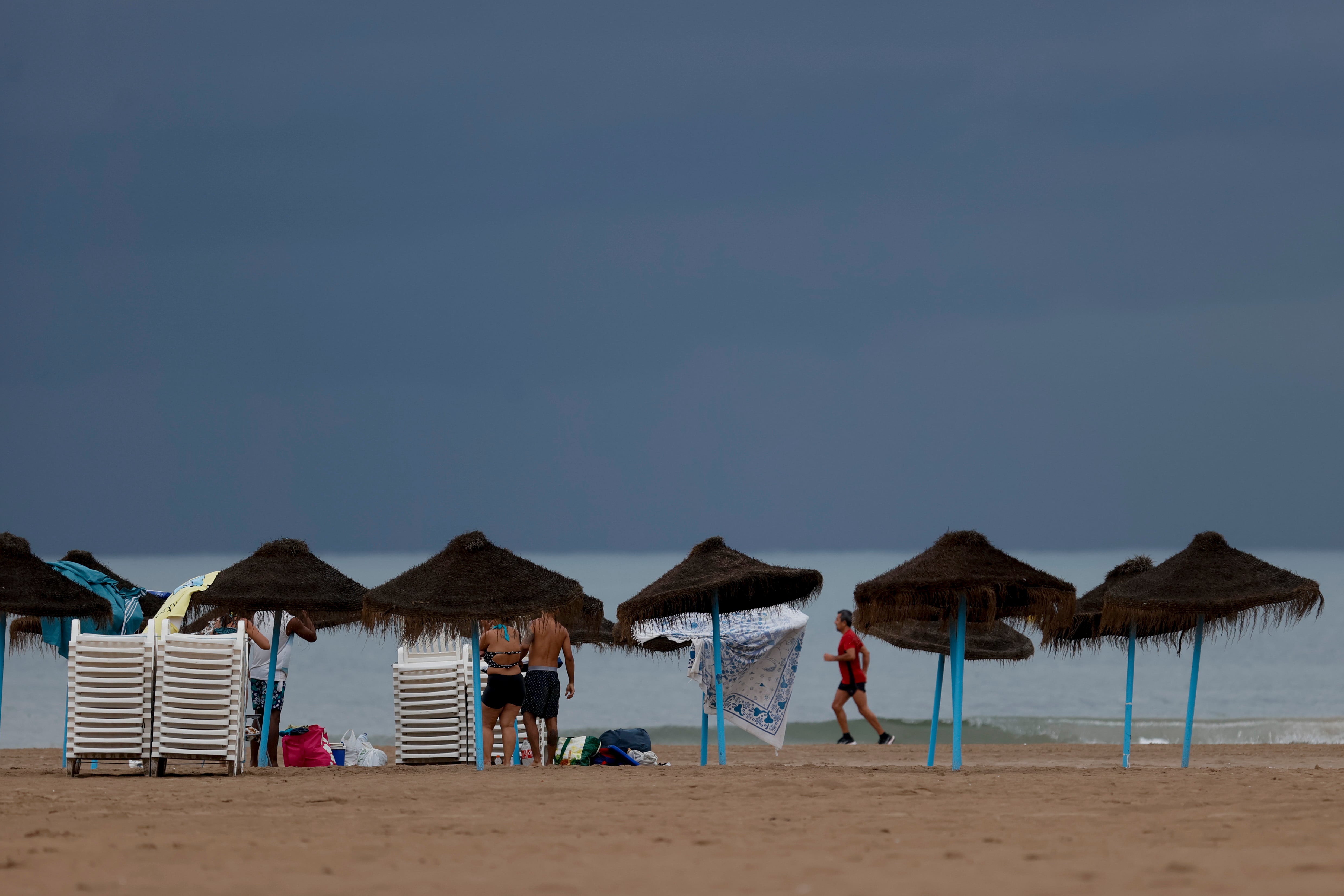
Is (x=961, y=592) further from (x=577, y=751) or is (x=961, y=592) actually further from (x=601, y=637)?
(x=601, y=637)

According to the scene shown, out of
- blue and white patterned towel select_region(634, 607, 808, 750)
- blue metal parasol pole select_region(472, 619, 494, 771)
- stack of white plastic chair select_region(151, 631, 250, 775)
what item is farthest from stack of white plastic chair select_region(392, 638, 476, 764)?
stack of white plastic chair select_region(151, 631, 250, 775)

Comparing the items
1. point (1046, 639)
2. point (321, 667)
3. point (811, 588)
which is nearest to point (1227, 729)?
point (1046, 639)

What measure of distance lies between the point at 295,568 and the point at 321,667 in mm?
30664

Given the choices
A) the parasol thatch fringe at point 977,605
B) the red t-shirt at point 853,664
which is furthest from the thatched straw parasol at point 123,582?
the red t-shirt at point 853,664

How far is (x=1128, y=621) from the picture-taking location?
38.7ft

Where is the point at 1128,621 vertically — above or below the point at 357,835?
above

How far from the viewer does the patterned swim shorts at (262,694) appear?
12.3 metres

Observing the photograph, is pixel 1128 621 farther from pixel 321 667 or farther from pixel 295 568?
pixel 321 667

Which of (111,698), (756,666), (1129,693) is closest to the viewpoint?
(111,698)

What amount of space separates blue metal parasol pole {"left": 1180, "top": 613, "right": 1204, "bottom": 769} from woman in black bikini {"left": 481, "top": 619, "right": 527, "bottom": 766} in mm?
5290

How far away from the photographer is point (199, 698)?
1010 centimetres

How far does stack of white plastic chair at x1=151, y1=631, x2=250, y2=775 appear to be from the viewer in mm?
10000

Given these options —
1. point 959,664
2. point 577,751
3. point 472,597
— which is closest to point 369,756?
point 577,751

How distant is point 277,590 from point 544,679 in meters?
2.37
